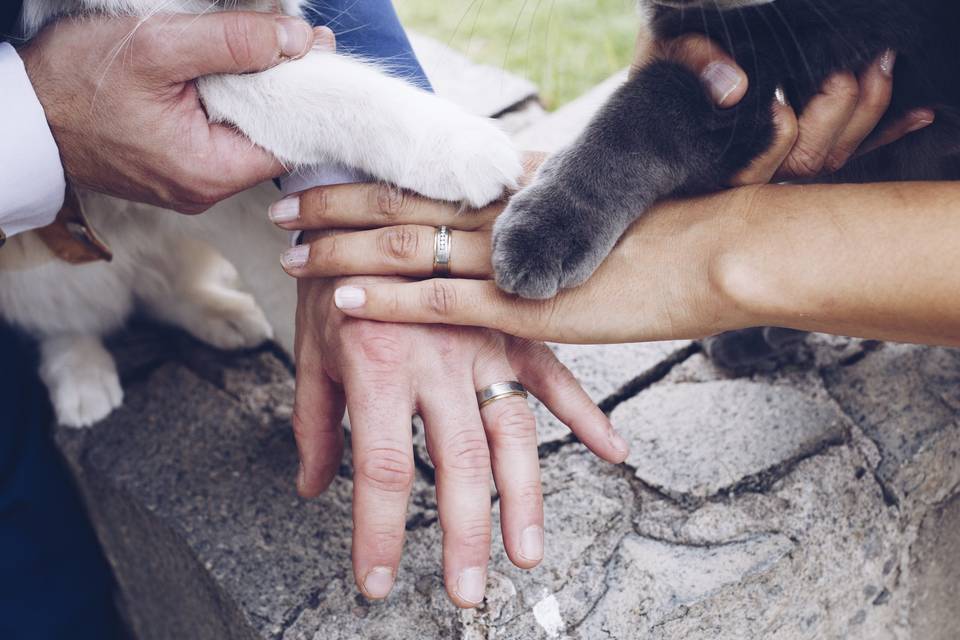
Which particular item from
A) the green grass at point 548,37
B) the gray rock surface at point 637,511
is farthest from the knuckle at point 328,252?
the green grass at point 548,37

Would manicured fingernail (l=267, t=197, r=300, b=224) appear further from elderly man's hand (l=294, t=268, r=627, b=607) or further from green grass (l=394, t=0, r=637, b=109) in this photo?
green grass (l=394, t=0, r=637, b=109)

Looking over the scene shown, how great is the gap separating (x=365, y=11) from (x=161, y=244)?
513mm

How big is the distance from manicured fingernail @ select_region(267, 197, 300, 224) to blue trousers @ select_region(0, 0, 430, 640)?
24 centimetres

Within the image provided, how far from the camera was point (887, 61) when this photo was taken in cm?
88

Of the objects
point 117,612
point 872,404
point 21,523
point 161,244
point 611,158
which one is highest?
point 611,158

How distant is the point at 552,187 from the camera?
2.94 ft

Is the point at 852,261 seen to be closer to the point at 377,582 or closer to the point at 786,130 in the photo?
the point at 786,130

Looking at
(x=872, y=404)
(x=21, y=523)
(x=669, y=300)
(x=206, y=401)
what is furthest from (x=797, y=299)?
(x=21, y=523)

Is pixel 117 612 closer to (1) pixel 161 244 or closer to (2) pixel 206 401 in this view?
(2) pixel 206 401

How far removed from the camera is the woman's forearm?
79cm

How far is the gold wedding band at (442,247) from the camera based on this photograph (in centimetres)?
93

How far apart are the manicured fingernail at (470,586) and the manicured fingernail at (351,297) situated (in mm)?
311

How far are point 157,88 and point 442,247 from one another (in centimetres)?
35

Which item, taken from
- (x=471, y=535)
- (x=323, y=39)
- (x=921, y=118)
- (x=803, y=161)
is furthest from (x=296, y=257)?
(x=921, y=118)
